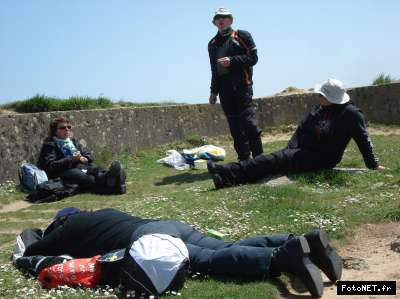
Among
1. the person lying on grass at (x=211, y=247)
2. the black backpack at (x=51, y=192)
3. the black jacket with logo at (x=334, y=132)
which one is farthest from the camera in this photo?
the black backpack at (x=51, y=192)

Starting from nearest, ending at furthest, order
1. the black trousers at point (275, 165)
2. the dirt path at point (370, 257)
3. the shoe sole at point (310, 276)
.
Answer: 1. the shoe sole at point (310, 276)
2. the dirt path at point (370, 257)
3. the black trousers at point (275, 165)

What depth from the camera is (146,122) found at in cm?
1697

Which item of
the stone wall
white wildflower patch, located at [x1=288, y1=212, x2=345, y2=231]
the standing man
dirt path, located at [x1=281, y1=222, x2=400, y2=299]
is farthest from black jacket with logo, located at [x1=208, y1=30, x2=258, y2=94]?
dirt path, located at [x1=281, y1=222, x2=400, y2=299]

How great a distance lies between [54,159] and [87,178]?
1.01 m

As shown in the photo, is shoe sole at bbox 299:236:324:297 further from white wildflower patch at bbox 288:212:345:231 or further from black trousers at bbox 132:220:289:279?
white wildflower patch at bbox 288:212:345:231

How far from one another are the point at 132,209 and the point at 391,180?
3959 millimetres

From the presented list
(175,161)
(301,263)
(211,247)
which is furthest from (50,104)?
(301,263)

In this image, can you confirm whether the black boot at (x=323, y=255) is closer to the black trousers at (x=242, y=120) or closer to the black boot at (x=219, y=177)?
the black boot at (x=219, y=177)

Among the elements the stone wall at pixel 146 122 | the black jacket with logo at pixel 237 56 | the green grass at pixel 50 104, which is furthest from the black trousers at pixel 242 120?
the green grass at pixel 50 104

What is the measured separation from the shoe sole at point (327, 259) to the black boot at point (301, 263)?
0.19 meters

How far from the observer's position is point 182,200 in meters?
9.37

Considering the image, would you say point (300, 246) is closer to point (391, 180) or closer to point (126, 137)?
point (391, 180)

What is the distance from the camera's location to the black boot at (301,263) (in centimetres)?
509

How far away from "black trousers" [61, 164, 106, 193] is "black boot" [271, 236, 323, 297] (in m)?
6.98
